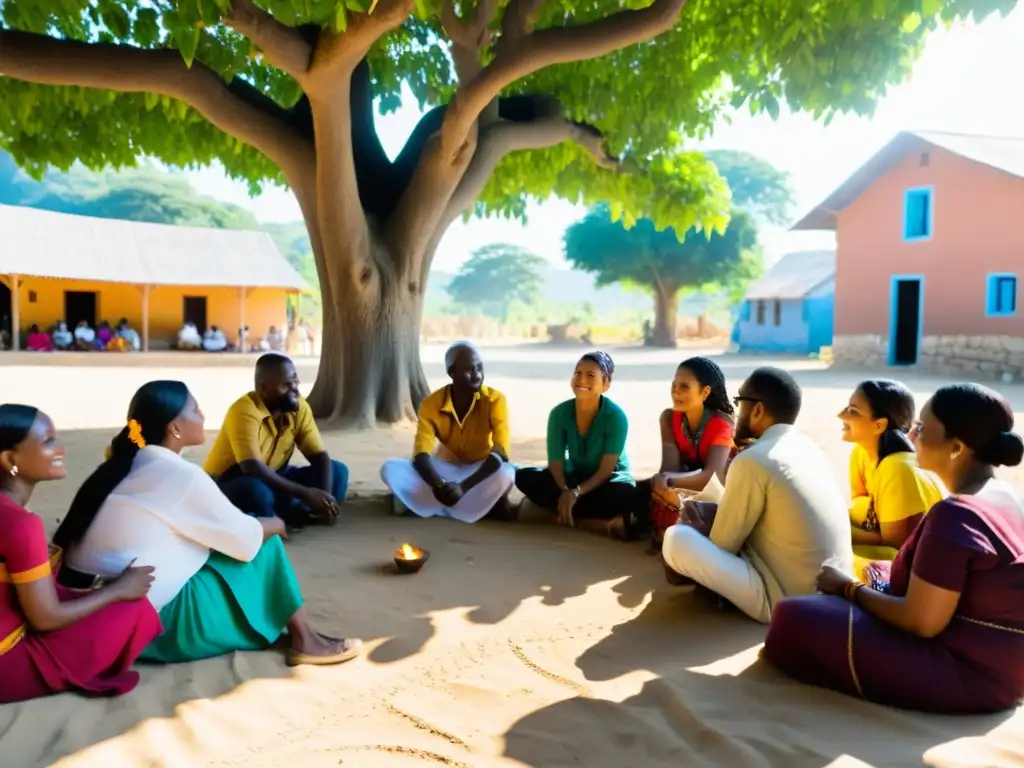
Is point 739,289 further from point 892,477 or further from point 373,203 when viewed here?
point 892,477

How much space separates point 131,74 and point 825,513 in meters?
6.45

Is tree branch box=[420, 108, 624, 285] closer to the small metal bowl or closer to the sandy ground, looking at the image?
the sandy ground

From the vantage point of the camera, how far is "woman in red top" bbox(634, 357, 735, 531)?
4574mm

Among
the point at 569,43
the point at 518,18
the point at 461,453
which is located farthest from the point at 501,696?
the point at 518,18

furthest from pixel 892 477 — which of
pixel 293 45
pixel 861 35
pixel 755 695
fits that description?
pixel 293 45

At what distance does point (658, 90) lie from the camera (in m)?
8.96

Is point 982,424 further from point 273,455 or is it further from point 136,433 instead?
point 273,455

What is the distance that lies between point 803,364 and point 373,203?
19.8 m

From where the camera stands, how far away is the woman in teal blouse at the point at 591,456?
4.98 meters

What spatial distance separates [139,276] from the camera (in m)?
24.9

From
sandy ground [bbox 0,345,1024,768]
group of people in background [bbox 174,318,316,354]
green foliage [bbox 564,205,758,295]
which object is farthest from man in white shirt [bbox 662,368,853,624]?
green foliage [bbox 564,205,758,295]

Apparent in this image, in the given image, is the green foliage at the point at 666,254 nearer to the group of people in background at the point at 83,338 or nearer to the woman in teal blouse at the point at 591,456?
the group of people in background at the point at 83,338

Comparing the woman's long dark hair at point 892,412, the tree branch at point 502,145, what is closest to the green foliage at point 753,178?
the tree branch at point 502,145

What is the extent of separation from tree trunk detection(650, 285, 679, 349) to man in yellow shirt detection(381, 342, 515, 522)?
33110mm
